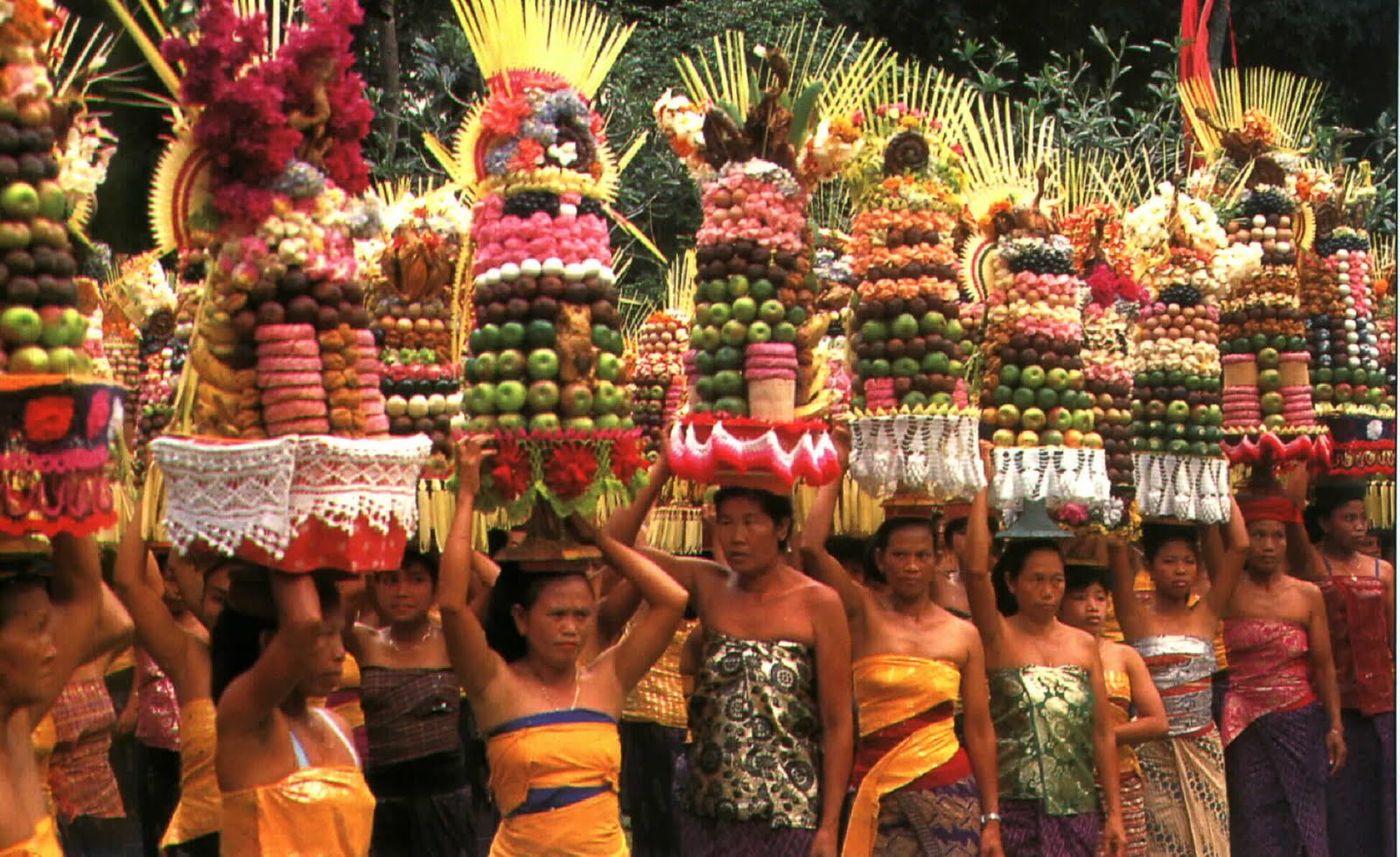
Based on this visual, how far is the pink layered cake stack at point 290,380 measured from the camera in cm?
500

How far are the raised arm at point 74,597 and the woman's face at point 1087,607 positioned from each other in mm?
4219

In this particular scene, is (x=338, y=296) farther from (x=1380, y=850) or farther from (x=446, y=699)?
(x=1380, y=850)

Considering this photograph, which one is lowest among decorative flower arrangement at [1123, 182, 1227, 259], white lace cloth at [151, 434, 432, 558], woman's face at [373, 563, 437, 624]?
woman's face at [373, 563, 437, 624]

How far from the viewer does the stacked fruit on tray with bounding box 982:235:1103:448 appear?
24.3 feet

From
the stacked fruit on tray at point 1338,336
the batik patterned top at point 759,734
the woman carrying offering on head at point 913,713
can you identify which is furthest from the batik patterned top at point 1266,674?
the batik patterned top at point 759,734

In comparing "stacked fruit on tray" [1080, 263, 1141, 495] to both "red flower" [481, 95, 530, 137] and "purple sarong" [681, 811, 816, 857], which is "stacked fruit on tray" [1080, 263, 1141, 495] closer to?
"purple sarong" [681, 811, 816, 857]

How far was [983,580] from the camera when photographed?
732cm

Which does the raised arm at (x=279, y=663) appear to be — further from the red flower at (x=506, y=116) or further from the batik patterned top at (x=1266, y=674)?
the batik patterned top at (x=1266, y=674)

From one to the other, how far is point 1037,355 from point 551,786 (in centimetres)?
268

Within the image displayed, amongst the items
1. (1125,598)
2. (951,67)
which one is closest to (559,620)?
(1125,598)

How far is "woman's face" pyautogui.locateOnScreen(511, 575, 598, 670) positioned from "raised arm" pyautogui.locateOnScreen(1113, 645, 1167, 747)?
9.82 ft

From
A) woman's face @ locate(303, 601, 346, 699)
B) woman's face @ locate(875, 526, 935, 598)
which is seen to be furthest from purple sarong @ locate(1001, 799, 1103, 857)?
woman's face @ locate(303, 601, 346, 699)

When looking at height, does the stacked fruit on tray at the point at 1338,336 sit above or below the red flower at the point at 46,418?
above

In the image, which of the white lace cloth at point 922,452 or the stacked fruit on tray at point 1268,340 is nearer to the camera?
the white lace cloth at point 922,452
